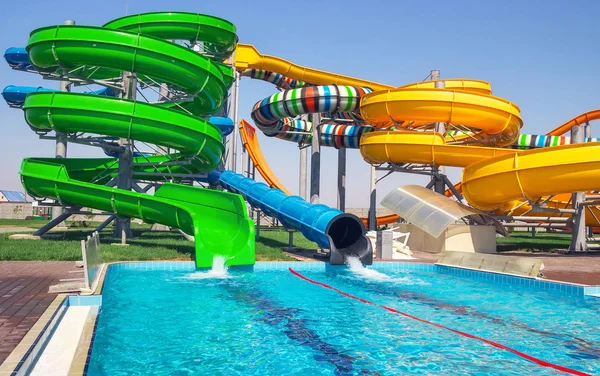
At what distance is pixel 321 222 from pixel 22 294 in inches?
275

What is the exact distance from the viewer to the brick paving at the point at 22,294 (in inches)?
171

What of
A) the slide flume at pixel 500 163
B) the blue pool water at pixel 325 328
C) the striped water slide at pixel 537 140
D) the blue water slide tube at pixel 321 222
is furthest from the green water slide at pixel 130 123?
the striped water slide at pixel 537 140

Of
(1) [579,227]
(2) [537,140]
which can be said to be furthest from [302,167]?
(1) [579,227]

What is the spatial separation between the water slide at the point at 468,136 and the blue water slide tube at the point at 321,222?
12.7 ft

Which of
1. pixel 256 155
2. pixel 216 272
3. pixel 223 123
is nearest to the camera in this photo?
pixel 216 272

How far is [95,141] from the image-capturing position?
14.4m

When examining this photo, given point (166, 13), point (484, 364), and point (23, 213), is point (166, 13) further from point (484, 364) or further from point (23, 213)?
point (23, 213)

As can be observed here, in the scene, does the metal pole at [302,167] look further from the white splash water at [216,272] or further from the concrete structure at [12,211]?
the concrete structure at [12,211]

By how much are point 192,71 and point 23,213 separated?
93.9ft

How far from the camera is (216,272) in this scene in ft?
33.7

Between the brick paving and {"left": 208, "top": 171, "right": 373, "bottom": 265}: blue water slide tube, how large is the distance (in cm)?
509

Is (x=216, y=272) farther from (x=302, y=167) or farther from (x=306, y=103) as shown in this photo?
(x=302, y=167)

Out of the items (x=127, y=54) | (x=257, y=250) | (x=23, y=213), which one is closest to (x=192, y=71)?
(x=127, y=54)

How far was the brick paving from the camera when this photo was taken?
14.2 feet
